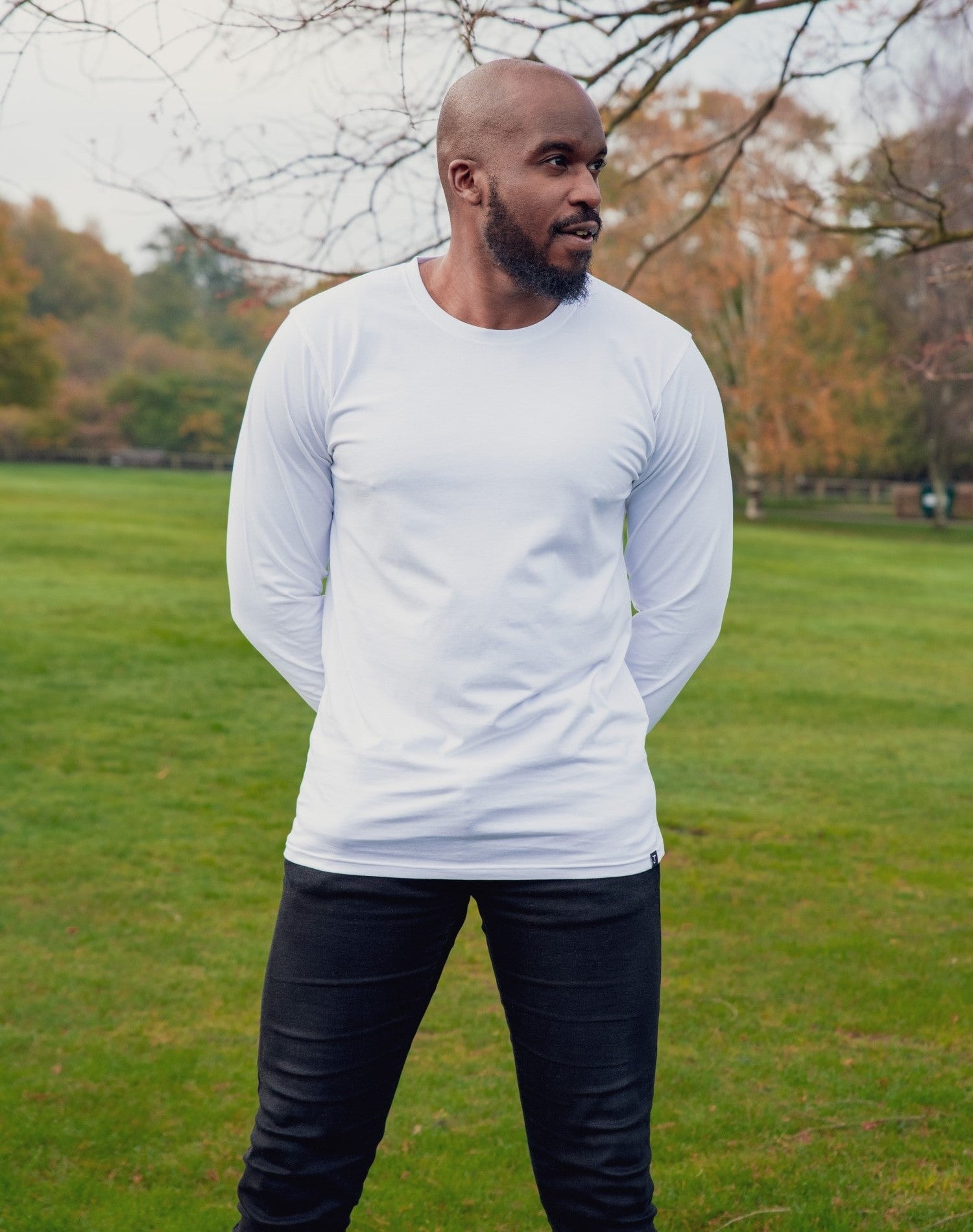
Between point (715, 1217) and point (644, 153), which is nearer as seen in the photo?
point (715, 1217)

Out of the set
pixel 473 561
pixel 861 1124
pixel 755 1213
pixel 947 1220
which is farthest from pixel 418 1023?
pixel 861 1124

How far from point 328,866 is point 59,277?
84.6m

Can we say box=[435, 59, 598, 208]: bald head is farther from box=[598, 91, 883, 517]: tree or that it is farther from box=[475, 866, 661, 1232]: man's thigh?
box=[598, 91, 883, 517]: tree

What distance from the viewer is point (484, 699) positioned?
6.56 feet

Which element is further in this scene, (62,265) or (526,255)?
(62,265)

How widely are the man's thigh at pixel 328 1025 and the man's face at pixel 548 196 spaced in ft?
3.01

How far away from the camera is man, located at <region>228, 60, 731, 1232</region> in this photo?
2.01 m

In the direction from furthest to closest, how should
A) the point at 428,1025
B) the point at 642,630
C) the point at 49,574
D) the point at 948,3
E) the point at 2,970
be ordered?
the point at 49,574, the point at 948,3, the point at 2,970, the point at 428,1025, the point at 642,630

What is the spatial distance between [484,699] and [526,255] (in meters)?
0.65

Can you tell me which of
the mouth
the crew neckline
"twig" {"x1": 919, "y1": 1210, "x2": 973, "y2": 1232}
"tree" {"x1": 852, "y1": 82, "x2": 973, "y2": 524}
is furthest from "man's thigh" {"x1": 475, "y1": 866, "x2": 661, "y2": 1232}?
"tree" {"x1": 852, "y1": 82, "x2": 973, "y2": 524}

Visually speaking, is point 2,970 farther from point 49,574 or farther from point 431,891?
point 49,574

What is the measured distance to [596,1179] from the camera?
203 cm

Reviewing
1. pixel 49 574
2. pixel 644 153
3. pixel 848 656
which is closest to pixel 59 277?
pixel 644 153

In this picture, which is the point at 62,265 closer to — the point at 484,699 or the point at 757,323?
the point at 757,323
